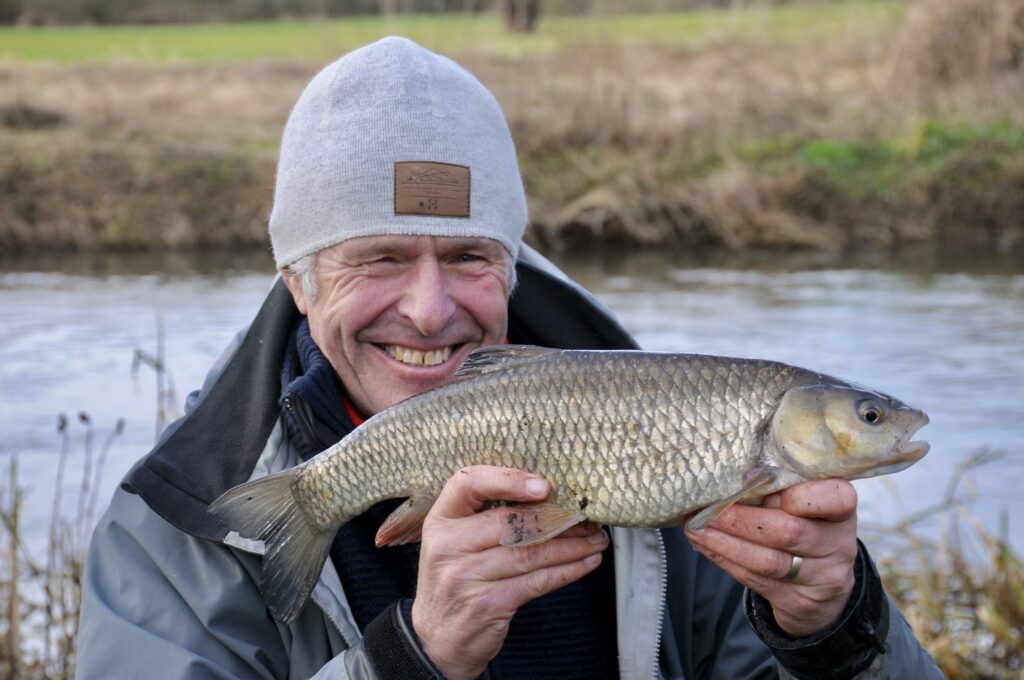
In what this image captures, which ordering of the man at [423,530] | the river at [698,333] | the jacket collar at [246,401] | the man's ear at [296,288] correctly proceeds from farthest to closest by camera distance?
the river at [698,333] < the man's ear at [296,288] < the jacket collar at [246,401] < the man at [423,530]

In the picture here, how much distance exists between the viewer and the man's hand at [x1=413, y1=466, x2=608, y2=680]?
2.36 m

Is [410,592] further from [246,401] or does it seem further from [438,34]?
[438,34]

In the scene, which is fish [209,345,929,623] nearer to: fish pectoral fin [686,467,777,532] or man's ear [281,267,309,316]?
fish pectoral fin [686,467,777,532]

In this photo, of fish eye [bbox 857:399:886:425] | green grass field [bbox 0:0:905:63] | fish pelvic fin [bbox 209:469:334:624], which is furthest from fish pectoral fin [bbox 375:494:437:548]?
green grass field [bbox 0:0:905:63]

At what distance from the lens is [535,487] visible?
7.75 feet

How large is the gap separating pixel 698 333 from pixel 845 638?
26.8ft

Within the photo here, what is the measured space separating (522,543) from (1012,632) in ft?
9.35

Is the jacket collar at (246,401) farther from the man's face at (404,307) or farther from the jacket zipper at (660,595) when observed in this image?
the jacket zipper at (660,595)

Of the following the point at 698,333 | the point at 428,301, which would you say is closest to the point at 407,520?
the point at 428,301

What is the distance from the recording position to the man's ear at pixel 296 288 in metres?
3.05

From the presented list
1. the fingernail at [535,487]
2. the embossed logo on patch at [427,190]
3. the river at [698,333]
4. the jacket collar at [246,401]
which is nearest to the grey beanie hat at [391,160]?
the embossed logo on patch at [427,190]

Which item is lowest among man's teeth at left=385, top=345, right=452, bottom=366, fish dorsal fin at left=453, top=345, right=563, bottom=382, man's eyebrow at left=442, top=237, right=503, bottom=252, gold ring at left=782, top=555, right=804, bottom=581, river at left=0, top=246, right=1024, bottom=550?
river at left=0, top=246, right=1024, bottom=550

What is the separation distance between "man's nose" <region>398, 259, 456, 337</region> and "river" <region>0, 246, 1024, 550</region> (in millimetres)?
3439

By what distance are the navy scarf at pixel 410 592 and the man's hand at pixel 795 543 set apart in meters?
0.54
